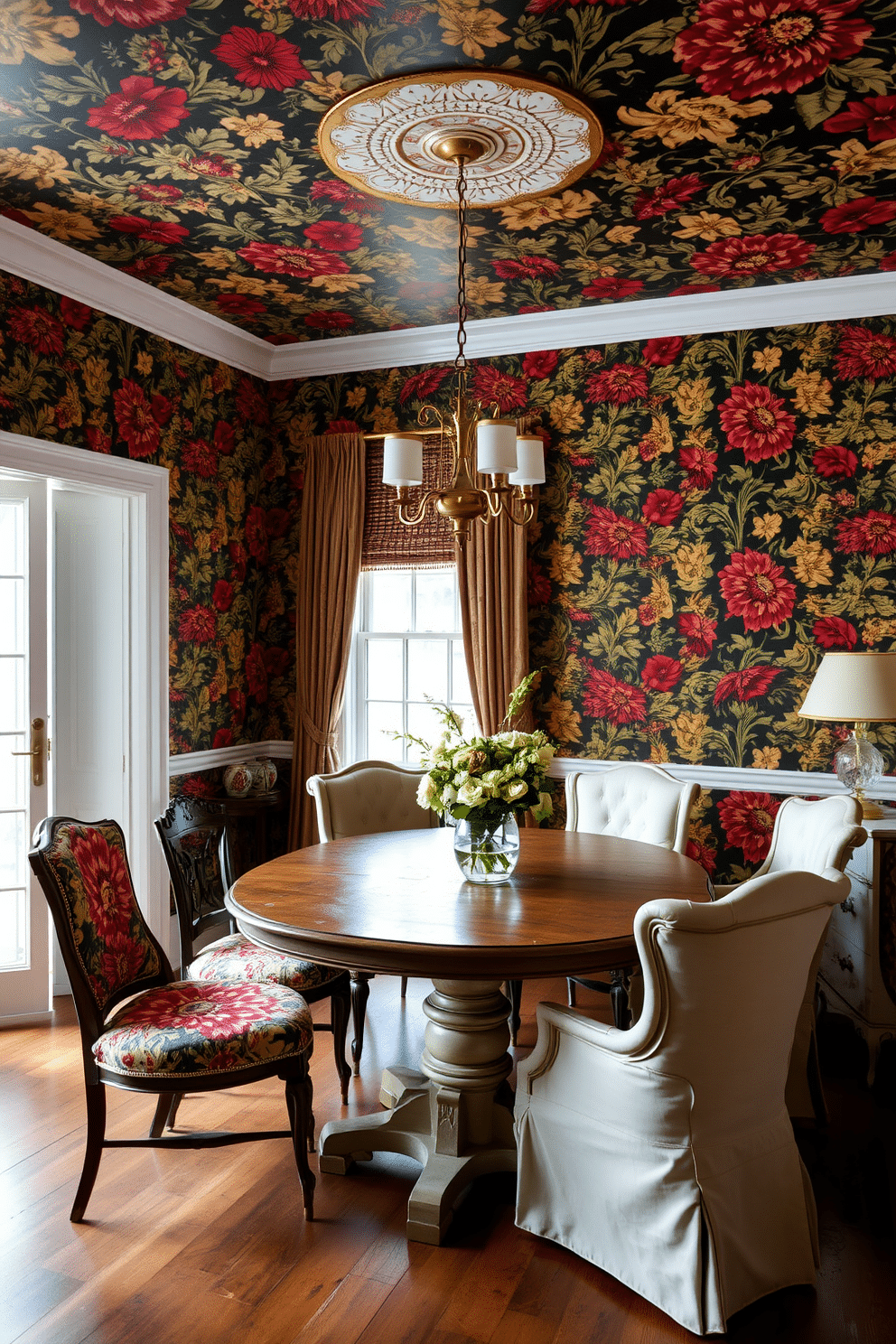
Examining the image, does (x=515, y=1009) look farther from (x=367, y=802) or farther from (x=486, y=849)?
(x=486, y=849)

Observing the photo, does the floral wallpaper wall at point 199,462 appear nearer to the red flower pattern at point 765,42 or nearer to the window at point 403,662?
the window at point 403,662

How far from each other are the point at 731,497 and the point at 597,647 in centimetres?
88

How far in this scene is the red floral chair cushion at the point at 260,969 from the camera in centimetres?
297

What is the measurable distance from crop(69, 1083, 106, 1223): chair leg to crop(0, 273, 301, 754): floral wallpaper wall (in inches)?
86.9

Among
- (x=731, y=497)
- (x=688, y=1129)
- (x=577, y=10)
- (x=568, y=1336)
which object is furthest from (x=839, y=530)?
(x=568, y=1336)

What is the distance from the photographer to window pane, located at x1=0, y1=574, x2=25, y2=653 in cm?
384

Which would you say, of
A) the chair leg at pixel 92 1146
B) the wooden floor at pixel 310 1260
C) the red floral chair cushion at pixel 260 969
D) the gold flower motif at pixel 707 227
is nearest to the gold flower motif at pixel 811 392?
the gold flower motif at pixel 707 227

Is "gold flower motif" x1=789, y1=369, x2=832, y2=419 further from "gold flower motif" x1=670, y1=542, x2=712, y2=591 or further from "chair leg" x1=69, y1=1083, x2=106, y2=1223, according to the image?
"chair leg" x1=69, y1=1083, x2=106, y2=1223

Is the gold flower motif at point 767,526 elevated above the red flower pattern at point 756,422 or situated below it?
below

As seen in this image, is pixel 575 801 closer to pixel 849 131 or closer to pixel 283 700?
pixel 283 700

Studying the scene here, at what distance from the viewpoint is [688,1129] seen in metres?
2.06

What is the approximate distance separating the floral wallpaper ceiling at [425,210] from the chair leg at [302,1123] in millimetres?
2553

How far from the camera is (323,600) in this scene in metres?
5.00

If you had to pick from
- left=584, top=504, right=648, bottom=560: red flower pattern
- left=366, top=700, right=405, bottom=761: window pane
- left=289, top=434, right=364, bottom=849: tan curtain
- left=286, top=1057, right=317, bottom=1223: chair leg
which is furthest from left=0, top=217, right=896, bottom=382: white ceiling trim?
left=286, top=1057, right=317, bottom=1223: chair leg
